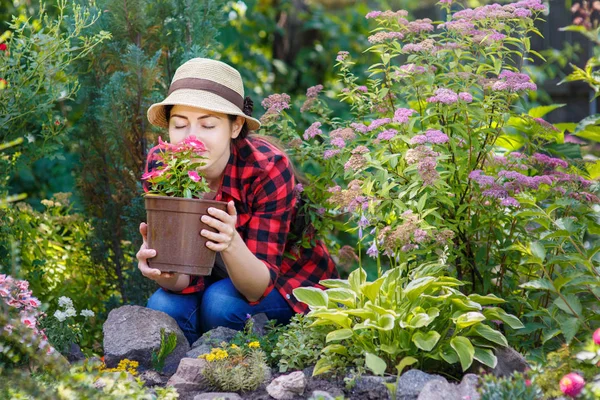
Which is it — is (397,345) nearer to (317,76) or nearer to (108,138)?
(108,138)

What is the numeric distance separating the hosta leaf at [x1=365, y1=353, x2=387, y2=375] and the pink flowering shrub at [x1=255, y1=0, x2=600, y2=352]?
1.20ft

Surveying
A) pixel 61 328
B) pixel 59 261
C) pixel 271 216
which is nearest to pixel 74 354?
pixel 61 328

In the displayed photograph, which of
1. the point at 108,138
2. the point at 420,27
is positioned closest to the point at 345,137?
the point at 420,27

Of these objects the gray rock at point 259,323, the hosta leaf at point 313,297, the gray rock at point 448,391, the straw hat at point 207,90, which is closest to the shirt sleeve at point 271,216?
the gray rock at point 259,323

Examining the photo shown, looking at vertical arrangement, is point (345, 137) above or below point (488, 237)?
above

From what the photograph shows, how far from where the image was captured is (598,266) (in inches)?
110

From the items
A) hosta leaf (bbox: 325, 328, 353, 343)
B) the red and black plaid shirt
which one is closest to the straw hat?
the red and black plaid shirt

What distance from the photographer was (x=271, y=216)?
10.2ft

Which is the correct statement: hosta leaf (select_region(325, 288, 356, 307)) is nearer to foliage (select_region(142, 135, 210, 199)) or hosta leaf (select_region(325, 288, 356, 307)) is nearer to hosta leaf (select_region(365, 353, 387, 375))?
hosta leaf (select_region(365, 353, 387, 375))

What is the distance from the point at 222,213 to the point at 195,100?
46 cm

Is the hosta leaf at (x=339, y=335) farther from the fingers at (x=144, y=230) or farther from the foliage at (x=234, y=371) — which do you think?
the fingers at (x=144, y=230)

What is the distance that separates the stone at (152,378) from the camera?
2.73 m

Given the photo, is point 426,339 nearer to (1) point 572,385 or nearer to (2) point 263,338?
(1) point 572,385

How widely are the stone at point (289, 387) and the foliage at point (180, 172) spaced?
0.69 m
